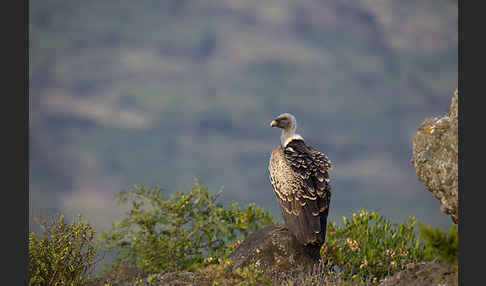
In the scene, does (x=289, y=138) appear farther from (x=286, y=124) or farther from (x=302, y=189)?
(x=302, y=189)

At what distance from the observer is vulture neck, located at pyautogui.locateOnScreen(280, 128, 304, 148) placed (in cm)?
1078

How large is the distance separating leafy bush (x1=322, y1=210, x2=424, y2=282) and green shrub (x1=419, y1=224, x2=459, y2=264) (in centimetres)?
435

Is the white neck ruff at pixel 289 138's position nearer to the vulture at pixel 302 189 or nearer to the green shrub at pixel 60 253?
the vulture at pixel 302 189

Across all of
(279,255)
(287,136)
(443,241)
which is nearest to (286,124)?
(287,136)

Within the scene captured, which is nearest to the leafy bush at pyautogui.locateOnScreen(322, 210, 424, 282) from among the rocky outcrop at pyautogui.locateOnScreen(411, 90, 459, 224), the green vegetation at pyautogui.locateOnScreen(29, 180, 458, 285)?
the green vegetation at pyautogui.locateOnScreen(29, 180, 458, 285)

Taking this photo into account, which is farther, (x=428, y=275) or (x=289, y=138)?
(x=289, y=138)

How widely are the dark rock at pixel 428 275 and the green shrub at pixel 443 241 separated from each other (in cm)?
43

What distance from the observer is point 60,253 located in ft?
28.3

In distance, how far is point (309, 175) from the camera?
383 inches

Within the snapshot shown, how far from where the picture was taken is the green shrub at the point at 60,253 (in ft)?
28.3

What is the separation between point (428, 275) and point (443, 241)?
1.07m

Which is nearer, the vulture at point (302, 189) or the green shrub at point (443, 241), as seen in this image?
the green shrub at point (443, 241)

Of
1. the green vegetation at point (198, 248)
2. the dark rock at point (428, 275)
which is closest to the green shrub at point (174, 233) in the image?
the green vegetation at point (198, 248)

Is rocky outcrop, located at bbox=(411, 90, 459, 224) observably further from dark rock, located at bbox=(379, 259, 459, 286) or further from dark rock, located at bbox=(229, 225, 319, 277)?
dark rock, located at bbox=(229, 225, 319, 277)
